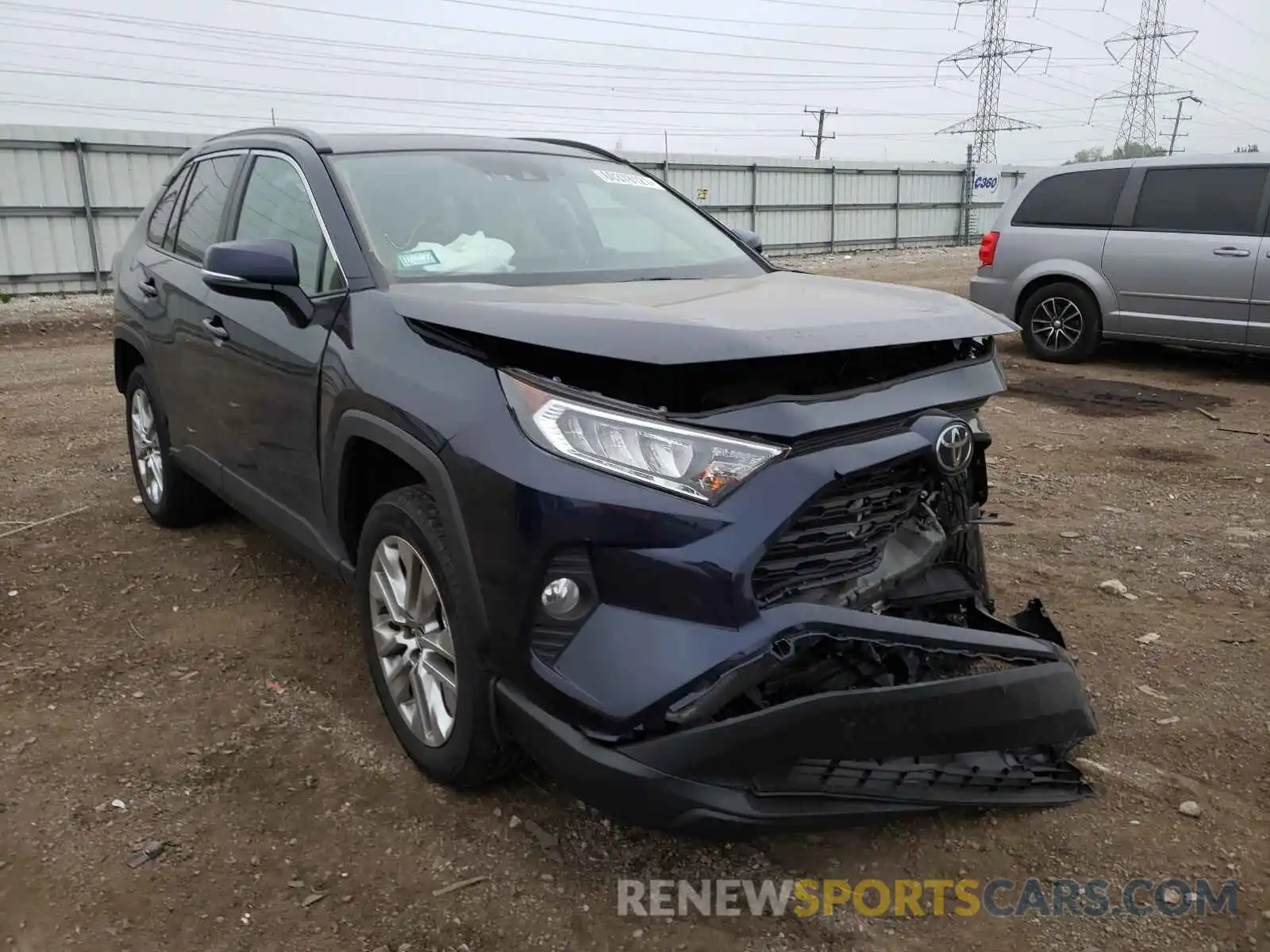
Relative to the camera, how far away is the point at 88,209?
1520cm

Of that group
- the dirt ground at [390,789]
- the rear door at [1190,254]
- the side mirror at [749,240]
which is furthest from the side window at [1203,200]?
the side mirror at [749,240]

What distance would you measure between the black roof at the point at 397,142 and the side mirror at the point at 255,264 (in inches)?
23.3

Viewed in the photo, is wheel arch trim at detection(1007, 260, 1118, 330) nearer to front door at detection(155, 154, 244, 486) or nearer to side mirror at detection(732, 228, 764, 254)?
side mirror at detection(732, 228, 764, 254)

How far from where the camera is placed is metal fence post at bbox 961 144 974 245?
3022 cm

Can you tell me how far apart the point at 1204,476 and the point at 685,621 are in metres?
4.86

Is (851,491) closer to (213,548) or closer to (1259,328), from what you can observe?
(213,548)

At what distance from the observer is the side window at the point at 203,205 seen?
4.09m

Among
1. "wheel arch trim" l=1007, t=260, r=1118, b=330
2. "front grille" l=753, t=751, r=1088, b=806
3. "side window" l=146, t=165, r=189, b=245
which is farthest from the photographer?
"wheel arch trim" l=1007, t=260, r=1118, b=330

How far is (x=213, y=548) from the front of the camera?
4.66 metres

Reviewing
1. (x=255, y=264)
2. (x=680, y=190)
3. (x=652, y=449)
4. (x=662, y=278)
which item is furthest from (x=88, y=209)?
(x=652, y=449)

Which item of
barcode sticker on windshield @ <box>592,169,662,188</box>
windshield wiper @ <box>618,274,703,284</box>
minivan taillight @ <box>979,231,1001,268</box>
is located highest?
barcode sticker on windshield @ <box>592,169,662,188</box>

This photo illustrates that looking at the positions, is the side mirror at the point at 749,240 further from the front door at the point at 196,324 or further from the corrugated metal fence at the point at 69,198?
the corrugated metal fence at the point at 69,198

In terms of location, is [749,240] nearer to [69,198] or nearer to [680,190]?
[680,190]

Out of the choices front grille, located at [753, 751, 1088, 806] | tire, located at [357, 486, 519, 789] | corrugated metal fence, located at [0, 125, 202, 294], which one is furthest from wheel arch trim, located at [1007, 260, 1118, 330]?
corrugated metal fence, located at [0, 125, 202, 294]
